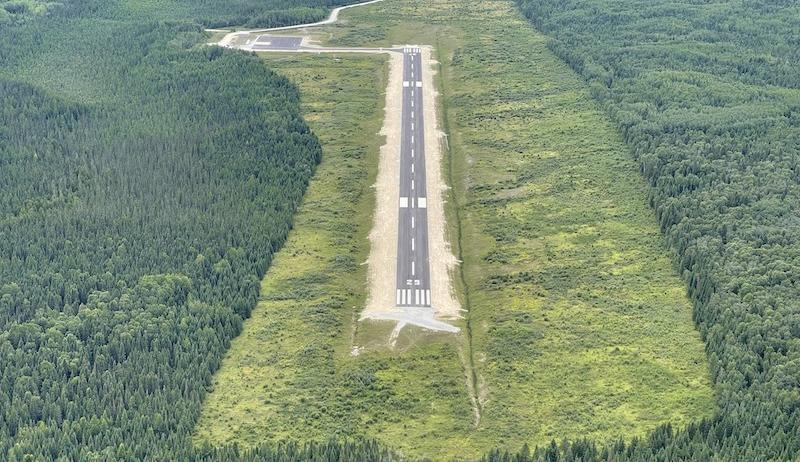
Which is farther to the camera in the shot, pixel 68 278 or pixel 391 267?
pixel 391 267

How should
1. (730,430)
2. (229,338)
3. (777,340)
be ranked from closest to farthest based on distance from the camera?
(730,430), (777,340), (229,338)

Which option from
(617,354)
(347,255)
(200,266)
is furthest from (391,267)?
(617,354)

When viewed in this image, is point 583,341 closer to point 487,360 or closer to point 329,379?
point 487,360

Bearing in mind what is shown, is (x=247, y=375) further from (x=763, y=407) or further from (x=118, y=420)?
(x=763, y=407)

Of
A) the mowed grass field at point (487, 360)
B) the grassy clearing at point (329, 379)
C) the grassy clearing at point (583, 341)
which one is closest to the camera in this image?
the mowed grass field at point (487, 360)

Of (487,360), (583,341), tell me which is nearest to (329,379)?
(487,360)

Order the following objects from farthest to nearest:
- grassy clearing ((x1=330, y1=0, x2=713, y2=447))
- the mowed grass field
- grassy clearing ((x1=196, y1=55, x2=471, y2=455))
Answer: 1. grassy clearing ((x1=330, y1=0, x2=713, y2=447))
2. grassy clearing ((x1=196, y1=55, x2=471, y2=455))
3. the mowed grass field

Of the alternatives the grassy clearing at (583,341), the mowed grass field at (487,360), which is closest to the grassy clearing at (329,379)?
the mowed grass field at (487,360)

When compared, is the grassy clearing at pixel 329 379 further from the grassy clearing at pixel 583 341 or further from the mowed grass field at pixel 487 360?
the grassy clearing at pixel 583 341

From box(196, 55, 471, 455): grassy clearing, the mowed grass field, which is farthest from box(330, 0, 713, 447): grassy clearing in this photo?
box(196, 55, 471, 455): grassy clearing

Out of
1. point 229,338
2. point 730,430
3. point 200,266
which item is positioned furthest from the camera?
point 200,266

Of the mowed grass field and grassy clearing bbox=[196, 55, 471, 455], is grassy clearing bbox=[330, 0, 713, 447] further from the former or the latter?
grassy clearing bbox=[196, 55, 471, 455]
